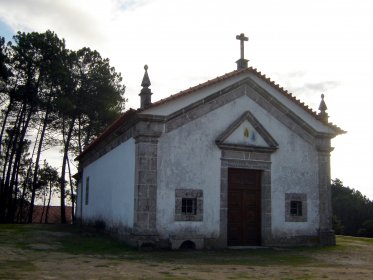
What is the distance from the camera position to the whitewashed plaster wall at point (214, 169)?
1411cm

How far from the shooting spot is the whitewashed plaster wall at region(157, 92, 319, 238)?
46.3 ft

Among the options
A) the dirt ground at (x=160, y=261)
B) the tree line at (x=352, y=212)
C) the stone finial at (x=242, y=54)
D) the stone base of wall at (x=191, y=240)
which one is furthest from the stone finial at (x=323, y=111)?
the tree line at (x=352, y=212)

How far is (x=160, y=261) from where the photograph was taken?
10.9 m

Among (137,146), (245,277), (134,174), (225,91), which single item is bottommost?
(245,277)

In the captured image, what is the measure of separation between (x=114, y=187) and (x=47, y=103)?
16.7 m

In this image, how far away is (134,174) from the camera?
46.4 feet

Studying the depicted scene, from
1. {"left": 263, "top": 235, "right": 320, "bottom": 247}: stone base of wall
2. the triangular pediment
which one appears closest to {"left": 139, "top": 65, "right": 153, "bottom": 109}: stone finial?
the triangular pediment

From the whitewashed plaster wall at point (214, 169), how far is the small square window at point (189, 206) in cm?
34

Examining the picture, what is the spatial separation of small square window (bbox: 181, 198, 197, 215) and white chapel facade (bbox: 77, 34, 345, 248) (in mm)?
32

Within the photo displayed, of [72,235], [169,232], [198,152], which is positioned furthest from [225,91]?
[72,235]

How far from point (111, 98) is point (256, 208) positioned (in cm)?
2109

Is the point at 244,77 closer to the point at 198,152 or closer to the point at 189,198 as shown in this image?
the point at 198,152

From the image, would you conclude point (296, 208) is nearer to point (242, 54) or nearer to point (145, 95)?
point (242, 54)

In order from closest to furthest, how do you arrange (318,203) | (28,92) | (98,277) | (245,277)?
(98,277) < (245,277) < (318,203) < (28,92)
